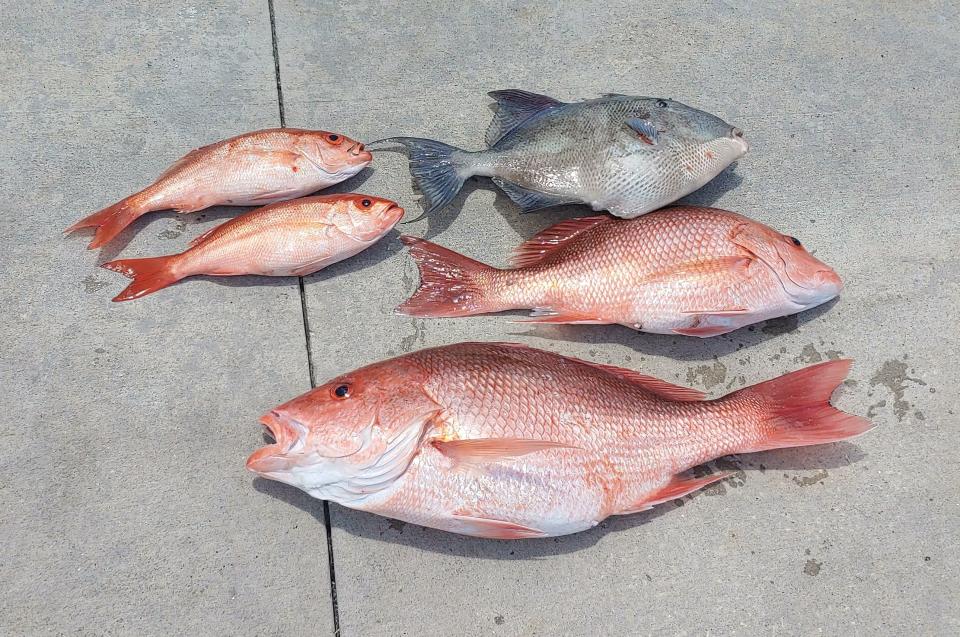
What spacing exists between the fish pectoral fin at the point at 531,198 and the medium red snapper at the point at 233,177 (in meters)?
0.75

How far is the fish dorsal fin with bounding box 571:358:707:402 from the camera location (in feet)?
7.37

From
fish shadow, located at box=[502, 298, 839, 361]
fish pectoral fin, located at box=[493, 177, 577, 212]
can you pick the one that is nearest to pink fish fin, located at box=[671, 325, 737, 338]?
fish shadow, located at box=[502, 298, 839, 361]

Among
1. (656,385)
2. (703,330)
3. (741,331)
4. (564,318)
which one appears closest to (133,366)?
(564,318)

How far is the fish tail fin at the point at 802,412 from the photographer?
2141 mm

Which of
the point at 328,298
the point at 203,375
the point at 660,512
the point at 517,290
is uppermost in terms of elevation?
the point at 517,290

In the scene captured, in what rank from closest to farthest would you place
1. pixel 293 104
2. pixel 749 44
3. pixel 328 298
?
pixel 328 298, pixel 293 104, pixel 749 44

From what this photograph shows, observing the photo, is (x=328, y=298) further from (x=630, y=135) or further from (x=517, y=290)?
(x=630, y=135)

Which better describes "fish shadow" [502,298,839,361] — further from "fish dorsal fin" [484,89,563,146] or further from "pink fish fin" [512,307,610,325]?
"fish dorsal fin" [484,89,563,146]

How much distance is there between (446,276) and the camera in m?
2.41

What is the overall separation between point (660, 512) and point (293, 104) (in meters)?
2.34

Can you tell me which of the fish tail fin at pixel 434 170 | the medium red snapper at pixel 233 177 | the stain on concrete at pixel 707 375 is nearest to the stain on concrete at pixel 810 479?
the stain on concrete at pixel 707 375

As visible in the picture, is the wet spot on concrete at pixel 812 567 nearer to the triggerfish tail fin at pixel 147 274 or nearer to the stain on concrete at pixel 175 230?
the triggerfish tail fin at pixel 147 274

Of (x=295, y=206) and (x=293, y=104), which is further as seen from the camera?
(x=293, y=104)

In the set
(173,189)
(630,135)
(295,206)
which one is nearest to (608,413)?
(630,135)
